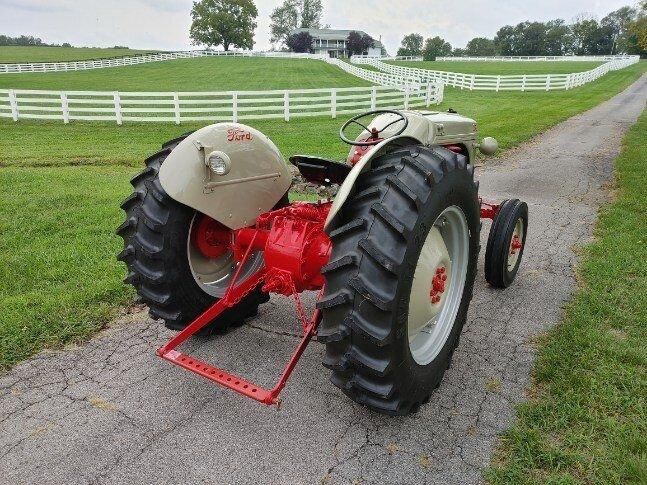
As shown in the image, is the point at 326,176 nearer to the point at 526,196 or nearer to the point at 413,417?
the point at 413,417

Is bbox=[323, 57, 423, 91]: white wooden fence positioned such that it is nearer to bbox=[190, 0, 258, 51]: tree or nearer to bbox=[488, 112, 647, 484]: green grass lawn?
bbox=[488, 112, 647, 484]: green grass lawn

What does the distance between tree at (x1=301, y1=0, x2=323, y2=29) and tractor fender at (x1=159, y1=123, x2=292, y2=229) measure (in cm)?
A: 12776

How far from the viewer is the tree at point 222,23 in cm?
8550

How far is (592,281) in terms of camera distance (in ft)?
14.9

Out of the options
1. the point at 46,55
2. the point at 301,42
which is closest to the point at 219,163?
the point at 46,55

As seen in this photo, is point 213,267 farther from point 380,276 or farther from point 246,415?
point 380,276

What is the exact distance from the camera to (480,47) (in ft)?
344

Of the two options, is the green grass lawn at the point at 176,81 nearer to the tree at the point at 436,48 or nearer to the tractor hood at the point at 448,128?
the tractor hood at the point at 448,128

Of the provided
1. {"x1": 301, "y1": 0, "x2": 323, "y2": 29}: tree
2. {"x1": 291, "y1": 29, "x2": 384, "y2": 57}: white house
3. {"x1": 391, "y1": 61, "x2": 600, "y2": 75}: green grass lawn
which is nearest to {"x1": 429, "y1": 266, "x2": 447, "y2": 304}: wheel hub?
{"x1": 391, "y1": 61, "x2": 600, "y2": 75}: green grass lawn

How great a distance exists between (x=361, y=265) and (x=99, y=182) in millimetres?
7190

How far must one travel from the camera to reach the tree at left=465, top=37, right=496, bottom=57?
102312mm

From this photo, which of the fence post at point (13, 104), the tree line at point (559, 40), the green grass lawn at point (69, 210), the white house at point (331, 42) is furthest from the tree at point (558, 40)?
the fence post at point (13, 104)

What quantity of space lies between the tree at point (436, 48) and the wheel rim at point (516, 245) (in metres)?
87.2

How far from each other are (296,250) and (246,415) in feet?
3.20
